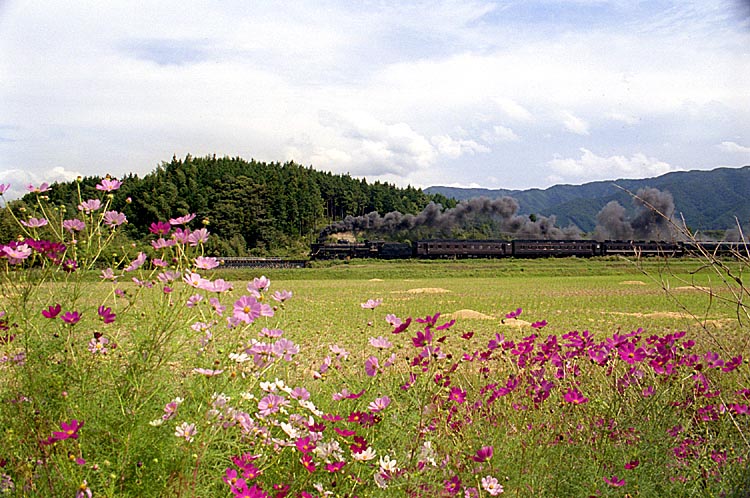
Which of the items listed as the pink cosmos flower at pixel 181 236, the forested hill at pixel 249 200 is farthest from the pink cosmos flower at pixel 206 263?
the forested hill at pixel 249 200

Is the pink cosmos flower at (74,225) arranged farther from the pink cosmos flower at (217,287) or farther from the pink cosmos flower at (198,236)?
the pink cosmos flower at (217,287)

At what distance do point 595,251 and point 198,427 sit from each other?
6185 cm

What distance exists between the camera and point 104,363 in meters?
3.07

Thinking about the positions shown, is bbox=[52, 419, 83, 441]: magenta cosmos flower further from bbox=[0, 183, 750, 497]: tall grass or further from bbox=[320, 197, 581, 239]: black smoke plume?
bbox=[320, 197, 581, 239]: black smoke plume

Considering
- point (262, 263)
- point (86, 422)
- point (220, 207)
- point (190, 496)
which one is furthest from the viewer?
point (220, 207)

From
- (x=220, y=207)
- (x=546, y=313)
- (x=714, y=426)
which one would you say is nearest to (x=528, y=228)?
(x=220, y=207)

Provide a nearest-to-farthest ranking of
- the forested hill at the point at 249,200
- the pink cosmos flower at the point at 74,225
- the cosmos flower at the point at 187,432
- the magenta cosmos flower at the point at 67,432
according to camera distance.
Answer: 1. the magenta cosmos flower at the point at 67,432
2. the cosmos flower at the point at 187,432
3. the pink cosmos flower at the point at 74,225
4. the forested hill at the point at 249,200

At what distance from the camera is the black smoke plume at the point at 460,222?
259 feet

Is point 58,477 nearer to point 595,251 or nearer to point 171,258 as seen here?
point 171,258

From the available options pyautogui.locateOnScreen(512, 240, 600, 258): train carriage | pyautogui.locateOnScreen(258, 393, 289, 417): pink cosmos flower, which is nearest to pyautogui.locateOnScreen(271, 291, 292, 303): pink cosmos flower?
pyautogui.locateOnScreen(258, 393, 289, 417): pink cosmos flower

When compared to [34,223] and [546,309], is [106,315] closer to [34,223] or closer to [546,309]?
[34,223]

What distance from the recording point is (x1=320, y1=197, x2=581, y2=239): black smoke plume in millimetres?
78938

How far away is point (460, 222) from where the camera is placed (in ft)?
269

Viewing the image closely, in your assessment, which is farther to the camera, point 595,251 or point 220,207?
point 220,207
